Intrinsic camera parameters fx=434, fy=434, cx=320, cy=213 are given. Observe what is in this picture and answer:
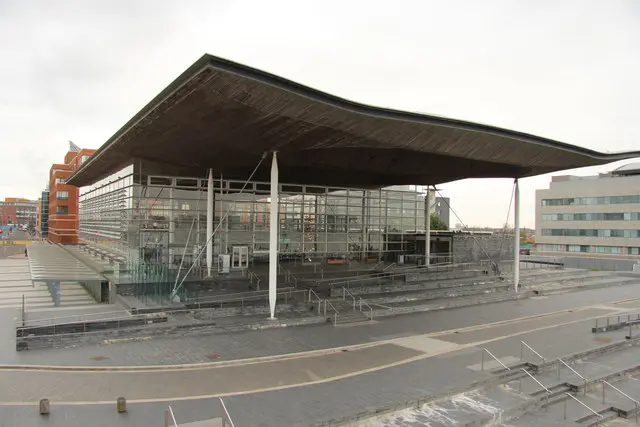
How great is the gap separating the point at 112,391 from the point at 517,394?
10.8m

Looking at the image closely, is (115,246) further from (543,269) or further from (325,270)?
(543,269)

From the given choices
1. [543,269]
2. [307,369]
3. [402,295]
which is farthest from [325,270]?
[543,269]

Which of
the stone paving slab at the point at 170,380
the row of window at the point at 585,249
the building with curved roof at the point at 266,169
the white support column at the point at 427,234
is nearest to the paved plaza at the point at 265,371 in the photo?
the stone paving slab at the point at 170,380

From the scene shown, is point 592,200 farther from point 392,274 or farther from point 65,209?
point 65,209

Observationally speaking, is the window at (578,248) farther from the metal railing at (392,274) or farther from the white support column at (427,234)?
the white support column at (427,234)

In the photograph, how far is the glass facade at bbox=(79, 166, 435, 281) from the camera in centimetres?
2752

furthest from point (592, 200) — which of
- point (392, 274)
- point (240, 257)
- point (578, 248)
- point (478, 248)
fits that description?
point (240, 257)

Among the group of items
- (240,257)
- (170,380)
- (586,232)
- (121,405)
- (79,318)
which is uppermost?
(586,232)

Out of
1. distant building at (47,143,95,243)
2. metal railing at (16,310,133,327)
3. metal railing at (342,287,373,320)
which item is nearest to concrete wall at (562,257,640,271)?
metal railing at (342,287,373,320)

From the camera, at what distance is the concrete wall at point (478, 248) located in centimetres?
4234

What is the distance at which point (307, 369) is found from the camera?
1327cm

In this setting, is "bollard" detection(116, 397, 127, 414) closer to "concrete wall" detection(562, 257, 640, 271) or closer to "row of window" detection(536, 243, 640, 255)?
"concrete wall" detection(562, 257, 640, 271)

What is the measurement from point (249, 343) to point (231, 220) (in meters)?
16.6

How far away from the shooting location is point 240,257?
3023cm
